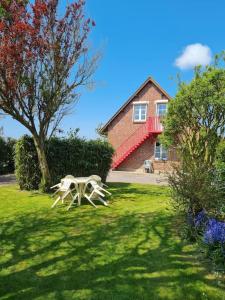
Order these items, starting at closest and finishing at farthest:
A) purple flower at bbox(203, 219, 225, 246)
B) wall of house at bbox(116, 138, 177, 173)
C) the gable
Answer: purple flower at bbox(203, 219, 225, 246) < wall of house at bbox(116, 138, 177, 173) < the gable

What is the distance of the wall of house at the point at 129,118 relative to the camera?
29.5m

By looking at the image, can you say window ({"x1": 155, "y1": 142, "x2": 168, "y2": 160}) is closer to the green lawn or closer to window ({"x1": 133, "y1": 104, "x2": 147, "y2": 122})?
window ({"x1": 133, "y1": 104, "x2": 147, "y2": 122})

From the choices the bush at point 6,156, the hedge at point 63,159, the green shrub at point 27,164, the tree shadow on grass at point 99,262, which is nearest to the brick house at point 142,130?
the bush at point 6,156

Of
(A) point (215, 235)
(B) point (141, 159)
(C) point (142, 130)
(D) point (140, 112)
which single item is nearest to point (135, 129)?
(C) point (142, 130)

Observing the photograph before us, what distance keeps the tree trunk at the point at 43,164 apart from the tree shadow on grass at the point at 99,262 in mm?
4914

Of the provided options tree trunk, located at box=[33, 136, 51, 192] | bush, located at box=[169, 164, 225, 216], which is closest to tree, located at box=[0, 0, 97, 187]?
tree trunk, located at box=[33, 136, 51, 192]

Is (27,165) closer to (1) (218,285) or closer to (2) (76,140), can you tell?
(2) (76,140)

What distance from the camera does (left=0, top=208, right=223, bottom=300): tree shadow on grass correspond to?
14.2 ft

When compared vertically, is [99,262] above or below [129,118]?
below

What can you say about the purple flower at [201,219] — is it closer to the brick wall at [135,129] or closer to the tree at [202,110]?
the tree at [202,110]

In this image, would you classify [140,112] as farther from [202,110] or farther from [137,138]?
→ [202,110]

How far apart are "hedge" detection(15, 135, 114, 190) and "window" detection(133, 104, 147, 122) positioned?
45.7 feet

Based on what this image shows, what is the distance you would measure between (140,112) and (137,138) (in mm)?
2856

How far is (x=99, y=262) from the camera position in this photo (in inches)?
210
